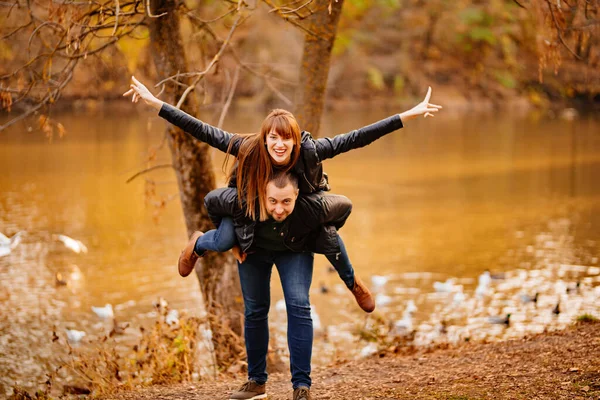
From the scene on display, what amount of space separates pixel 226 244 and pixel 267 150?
55 centimetres

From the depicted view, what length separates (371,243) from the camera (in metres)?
11.5

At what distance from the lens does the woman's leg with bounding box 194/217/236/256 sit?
4.05m

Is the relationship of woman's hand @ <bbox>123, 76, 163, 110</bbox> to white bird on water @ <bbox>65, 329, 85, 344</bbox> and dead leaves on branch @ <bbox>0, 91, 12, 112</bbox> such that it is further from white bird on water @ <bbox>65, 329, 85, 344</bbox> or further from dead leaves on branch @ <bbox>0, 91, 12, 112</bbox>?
white bird on water @ <bbox>65, 329, 85, 344</bbox>

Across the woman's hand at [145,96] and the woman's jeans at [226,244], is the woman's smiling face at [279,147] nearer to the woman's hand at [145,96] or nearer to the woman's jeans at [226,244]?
the woman's jeans at [226,244]

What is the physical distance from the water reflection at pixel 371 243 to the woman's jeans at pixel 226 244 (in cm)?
228

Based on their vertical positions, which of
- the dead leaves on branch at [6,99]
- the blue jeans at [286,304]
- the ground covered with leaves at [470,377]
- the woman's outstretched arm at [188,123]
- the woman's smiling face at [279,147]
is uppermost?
the dead leaves on branch at [6,99]

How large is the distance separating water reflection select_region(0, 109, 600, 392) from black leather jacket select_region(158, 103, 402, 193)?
232 cm

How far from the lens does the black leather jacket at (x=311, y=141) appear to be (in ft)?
13.0

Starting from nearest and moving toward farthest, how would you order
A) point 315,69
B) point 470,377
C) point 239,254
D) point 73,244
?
point 239,254
point 470,377
point 315,69
point 73,244

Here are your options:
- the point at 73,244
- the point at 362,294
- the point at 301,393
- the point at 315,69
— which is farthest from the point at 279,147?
the point at 73,244

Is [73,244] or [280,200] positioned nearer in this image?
[280,200]

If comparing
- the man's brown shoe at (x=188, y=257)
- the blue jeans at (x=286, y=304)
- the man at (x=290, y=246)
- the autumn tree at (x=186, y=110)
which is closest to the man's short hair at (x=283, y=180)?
the man at (x=290, y=246)

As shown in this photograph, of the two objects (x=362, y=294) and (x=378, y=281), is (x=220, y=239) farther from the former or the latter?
(x=378, y=281)

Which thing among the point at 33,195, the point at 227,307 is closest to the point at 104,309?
the point at 227,307
